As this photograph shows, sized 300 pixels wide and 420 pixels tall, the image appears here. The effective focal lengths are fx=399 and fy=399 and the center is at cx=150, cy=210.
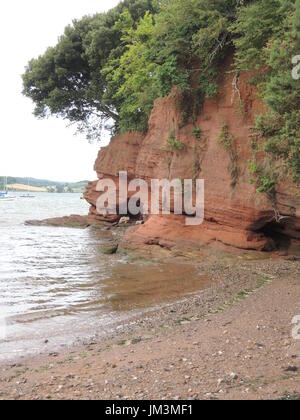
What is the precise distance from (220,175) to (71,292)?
7.61 m

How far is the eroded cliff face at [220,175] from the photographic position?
1437 cm

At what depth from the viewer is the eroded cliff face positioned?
47.1ft

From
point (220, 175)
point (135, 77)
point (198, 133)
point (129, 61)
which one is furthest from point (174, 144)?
point (129, 61)

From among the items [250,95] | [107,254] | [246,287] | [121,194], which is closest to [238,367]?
[246,287]

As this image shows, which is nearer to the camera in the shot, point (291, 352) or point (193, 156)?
point (291, 352)

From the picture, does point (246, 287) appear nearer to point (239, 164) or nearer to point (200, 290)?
point (200, 290)

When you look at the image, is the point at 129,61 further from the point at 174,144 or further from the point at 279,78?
the point at 279,78

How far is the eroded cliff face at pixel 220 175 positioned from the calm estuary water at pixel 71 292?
2288mm

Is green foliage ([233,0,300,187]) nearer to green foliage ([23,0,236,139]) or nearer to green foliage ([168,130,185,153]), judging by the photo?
green foliage ([23,0,236,139])

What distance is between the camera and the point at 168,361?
5.42 metres

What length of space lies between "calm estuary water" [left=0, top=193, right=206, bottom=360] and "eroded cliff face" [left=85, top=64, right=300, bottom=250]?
2.29 m

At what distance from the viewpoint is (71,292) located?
430 inches

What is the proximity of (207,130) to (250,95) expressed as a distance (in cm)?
228

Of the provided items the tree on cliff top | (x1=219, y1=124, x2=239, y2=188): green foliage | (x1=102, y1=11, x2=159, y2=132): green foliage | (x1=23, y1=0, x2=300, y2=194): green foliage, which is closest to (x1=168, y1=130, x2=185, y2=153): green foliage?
(x1=23, y1=0, x2=300, y2=194): green foliage
